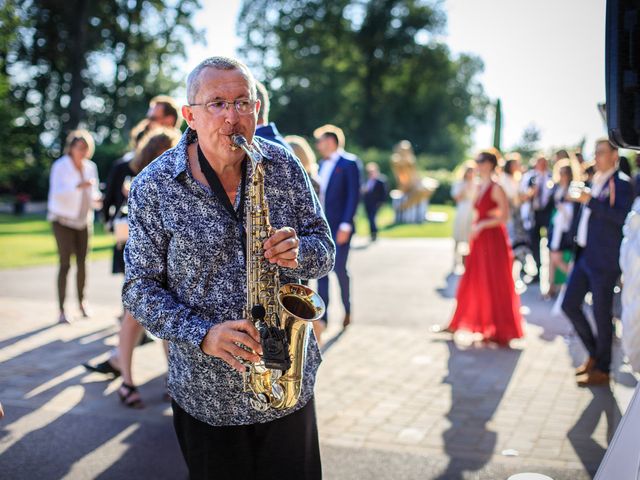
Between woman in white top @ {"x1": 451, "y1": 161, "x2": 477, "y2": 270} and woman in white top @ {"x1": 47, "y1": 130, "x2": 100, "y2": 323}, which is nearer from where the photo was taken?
woman in white top @ {"x1": 47, "y1": 130, "x2": 100, "y2": 323}

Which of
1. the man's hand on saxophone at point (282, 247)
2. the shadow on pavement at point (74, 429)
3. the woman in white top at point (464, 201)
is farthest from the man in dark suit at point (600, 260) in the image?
the woman in white top at point (464, 201)

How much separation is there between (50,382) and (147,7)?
3646cm

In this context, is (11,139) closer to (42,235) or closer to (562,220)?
(42,235)

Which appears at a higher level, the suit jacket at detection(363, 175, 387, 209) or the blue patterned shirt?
the blue patterned shirt

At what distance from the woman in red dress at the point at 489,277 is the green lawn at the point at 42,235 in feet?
28.8

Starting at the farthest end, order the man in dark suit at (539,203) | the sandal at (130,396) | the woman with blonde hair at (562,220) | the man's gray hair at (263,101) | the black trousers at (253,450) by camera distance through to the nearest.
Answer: the man in dark suit at (539,203), the woman with blonde hair at (562,220), the sandal at (130,396), the man's gray hair at (263,101), the black trousers at (253,450)

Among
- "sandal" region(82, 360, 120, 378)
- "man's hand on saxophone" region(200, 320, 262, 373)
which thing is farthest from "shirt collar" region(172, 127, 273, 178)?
"sandal" region(82, 360, 120, 378)

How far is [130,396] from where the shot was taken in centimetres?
530

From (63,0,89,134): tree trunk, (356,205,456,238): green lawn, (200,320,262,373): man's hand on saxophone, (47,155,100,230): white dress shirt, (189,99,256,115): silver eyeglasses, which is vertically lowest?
(356,205,456,238): green lawn

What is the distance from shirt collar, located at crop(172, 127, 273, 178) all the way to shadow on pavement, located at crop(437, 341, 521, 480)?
2.52 meters

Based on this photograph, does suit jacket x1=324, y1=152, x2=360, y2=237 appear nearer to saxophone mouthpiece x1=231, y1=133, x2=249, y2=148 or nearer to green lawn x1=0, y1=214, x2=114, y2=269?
saxophone mouthpiece x1=231, y1=133, x2=249, y2=148

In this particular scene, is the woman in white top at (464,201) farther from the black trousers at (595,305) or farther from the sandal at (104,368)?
the sandal at (104,368)

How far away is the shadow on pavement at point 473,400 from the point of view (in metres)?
4.45

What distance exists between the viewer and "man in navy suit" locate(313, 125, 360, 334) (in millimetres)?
7859
